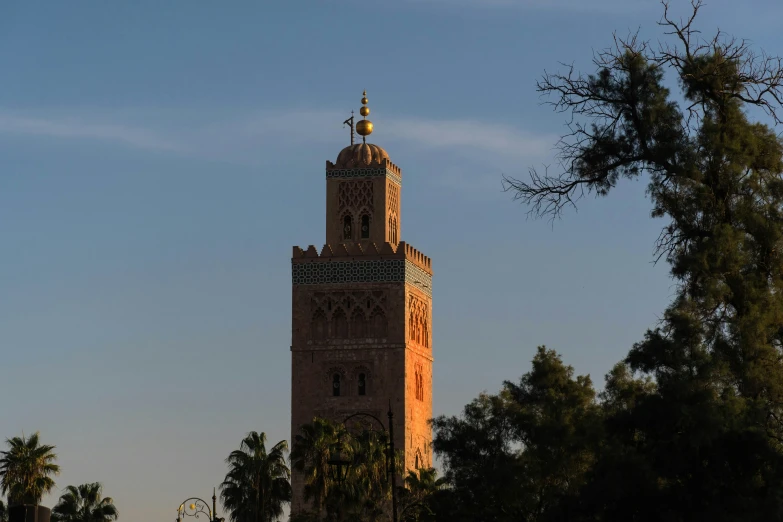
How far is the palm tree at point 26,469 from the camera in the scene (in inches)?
2180

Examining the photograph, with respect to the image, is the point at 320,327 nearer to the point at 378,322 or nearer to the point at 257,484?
the point at 378,322

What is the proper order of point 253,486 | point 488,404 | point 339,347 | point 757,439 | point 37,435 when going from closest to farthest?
point 757,439 → point 488,404 → point 253,486 → point 37,435 → point 339,347

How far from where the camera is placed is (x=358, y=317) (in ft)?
204

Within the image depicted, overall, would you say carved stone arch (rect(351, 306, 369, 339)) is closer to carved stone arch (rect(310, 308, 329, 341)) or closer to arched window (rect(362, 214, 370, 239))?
carved stone arch (rect(310, 308, 329, 341))

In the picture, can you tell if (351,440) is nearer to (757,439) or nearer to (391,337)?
(391,337)

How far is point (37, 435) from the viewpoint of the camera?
55.9m

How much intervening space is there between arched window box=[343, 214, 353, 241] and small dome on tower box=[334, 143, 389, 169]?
186 centimetres

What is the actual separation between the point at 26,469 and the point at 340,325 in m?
12.5

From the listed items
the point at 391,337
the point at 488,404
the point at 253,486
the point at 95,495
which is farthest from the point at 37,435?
the point at 488,404

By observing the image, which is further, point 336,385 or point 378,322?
point 378,322

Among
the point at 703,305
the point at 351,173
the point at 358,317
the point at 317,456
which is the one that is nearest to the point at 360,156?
the point at 351,173

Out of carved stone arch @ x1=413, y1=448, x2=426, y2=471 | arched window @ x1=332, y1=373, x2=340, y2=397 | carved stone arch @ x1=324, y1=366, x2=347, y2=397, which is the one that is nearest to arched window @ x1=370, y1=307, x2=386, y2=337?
carved stone arch @ x1=324, y1=366, x2=347, y2=397

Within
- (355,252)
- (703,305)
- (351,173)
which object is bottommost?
(703,305)

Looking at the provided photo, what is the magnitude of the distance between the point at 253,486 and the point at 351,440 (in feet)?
10.4
